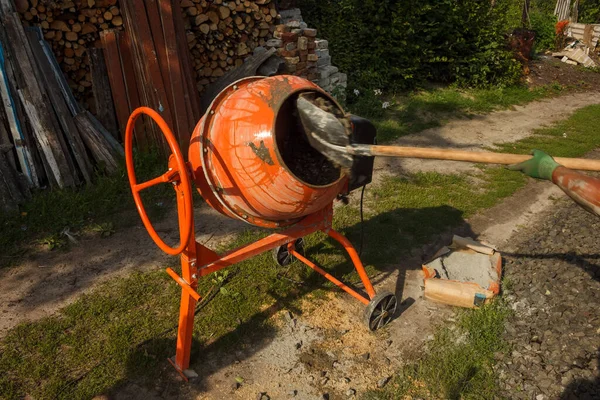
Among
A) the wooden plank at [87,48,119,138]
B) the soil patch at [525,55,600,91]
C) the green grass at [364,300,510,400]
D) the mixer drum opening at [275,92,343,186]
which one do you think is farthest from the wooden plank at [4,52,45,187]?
the soil patch at [525,55,600,91]

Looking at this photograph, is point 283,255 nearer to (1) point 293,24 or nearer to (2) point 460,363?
(2) point 460,363

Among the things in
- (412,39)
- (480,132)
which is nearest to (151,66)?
(480,132)

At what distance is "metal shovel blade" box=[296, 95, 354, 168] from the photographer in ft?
8.28

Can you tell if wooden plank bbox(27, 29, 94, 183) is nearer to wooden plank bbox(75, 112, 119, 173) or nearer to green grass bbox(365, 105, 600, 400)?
wooden plank bbox(75, 112, 119, 173)

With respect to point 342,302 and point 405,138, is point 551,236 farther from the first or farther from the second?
point 405,138

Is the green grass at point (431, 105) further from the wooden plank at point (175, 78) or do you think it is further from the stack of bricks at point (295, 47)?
the wooden plank at point (175, 78)

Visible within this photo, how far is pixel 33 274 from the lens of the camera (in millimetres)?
4008

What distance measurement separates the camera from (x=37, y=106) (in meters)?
4.84

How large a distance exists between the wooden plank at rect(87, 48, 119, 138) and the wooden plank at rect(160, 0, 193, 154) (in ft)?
2.32

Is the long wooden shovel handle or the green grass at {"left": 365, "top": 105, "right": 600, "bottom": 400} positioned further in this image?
the green grass at {"left": 365, "top": 105, "right": 600, "bottom": 400}

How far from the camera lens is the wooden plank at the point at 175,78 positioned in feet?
17.4

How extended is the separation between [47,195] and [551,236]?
17.2ft

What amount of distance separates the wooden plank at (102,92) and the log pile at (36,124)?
23 centimetres

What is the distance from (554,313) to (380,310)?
134 centimetres
